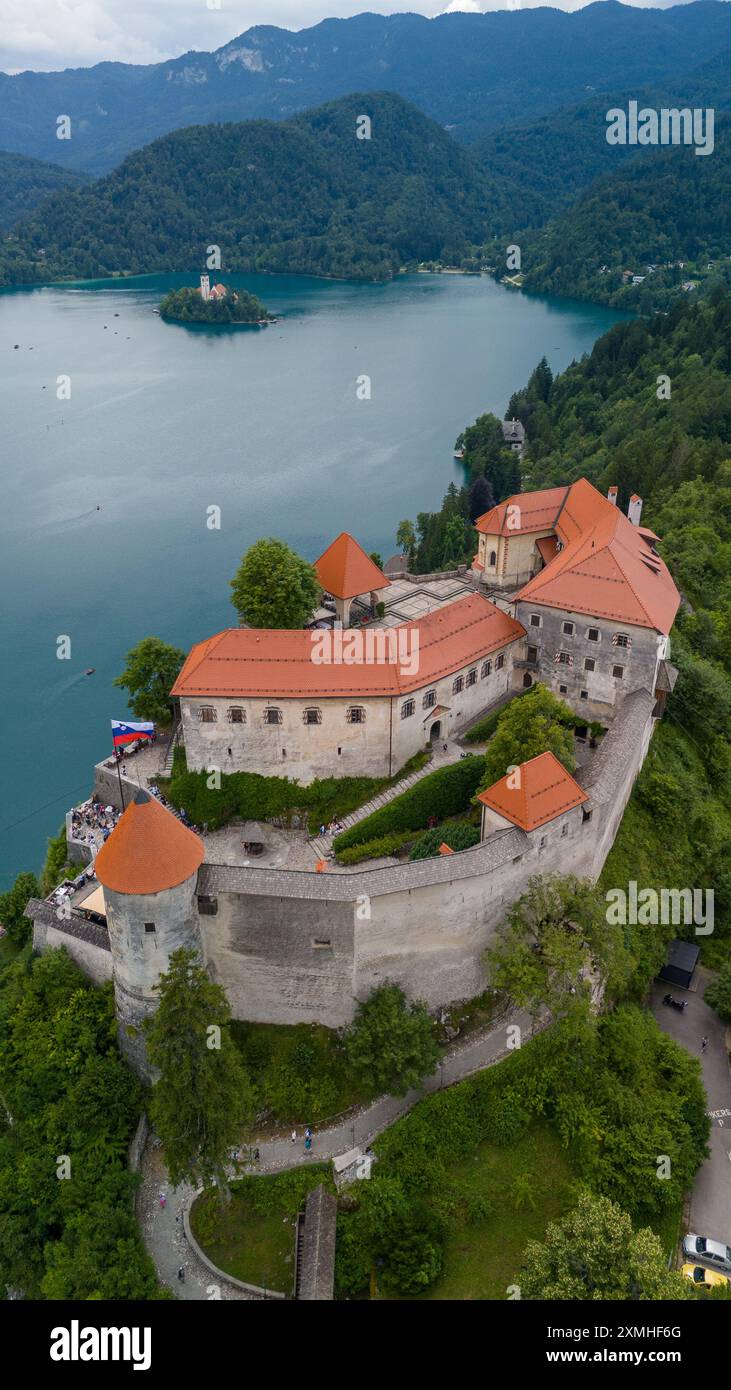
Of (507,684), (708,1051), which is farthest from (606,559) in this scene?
(708,1051)

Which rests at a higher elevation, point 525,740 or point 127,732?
point 525,740

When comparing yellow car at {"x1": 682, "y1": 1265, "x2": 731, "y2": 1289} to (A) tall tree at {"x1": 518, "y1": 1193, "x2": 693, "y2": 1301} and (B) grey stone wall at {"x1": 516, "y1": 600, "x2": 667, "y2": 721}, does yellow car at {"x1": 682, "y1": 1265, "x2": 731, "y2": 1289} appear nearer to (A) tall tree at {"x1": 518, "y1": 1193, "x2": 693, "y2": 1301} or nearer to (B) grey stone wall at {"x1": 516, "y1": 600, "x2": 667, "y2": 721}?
(A) tall tree at {"x1": 518, "y1": 1193, "x2": 693, "y2": 1301}

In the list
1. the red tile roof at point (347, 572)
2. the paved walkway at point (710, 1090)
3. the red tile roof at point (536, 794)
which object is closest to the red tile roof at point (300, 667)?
the red tile roof at point (347, 572)

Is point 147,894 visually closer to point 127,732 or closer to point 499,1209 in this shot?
point 499,1209

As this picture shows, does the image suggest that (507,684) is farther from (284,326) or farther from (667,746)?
(284,326)

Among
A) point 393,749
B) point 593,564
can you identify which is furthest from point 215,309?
point 393,749

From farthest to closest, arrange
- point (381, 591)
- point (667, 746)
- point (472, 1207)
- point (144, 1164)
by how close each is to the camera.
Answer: point (381, 591)
point (667, 746)
point (144, 1164)
point (472, 1207)
